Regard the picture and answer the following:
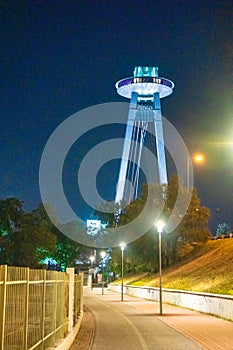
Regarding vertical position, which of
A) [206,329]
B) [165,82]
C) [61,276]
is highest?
[165,82]

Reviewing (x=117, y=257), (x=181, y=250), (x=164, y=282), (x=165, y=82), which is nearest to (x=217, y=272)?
(x=164, y=282)

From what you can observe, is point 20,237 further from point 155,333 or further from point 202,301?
point 155,333

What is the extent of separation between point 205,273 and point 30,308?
36160 mm

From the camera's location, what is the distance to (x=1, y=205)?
62312mm

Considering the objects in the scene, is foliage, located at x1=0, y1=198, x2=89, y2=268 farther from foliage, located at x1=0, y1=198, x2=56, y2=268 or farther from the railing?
the railing

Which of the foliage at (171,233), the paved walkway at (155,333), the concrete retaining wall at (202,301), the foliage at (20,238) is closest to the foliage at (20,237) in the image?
the foliage at (20,238)

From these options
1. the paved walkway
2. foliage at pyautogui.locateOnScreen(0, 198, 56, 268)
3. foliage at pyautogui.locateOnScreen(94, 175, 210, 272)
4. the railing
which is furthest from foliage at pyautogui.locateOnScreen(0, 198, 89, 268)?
the railing

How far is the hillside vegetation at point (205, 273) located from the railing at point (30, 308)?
59.7 feet

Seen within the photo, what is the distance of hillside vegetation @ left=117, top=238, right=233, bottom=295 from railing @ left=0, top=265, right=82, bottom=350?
18.2 m

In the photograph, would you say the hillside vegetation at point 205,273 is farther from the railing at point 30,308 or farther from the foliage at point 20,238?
the railing at point 30,308

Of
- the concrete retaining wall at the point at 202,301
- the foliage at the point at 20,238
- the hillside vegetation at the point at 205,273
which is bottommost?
the concrete retaining wall at the point at 202,301

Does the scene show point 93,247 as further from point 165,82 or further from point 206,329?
point 206,329

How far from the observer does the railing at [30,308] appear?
8094 millimetres

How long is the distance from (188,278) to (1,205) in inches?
899
